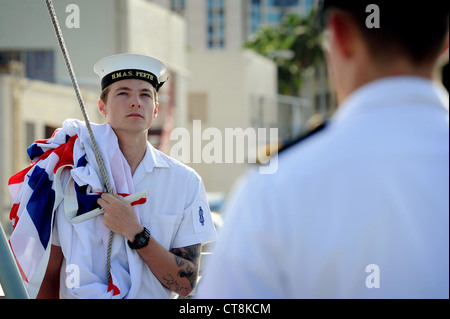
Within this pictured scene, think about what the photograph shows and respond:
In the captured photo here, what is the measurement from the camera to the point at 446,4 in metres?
1.30

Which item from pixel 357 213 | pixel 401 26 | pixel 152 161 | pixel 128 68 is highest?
A: pixel 128 68

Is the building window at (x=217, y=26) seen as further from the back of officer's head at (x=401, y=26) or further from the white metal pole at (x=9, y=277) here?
the back of officer's head at (x=401, y=26)

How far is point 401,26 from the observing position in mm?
1256

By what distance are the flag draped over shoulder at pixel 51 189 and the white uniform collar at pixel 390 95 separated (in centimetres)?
160

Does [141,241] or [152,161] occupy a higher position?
[152,161]

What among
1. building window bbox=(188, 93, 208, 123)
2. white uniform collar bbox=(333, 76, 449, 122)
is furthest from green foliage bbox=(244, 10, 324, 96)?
white uniform collar bbox=(333, 76, 449, 122)

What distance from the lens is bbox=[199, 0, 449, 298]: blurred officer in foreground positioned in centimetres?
116

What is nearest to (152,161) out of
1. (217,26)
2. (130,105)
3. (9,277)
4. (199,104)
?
(130,105)

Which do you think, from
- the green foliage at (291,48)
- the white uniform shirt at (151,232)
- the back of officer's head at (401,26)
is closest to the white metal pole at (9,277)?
the white uniform shirt at (151,232)

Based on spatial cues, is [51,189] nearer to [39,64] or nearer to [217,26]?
[39,64]

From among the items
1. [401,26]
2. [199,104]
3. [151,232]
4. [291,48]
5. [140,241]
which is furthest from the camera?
[291,48]

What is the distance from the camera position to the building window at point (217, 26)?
98188mm

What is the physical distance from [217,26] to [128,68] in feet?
321

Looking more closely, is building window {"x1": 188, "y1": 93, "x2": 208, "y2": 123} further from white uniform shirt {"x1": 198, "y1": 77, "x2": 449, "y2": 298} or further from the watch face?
white uniform shirt {"x1": 198, "y1": 77, "x2": 449, "y2": 298}
